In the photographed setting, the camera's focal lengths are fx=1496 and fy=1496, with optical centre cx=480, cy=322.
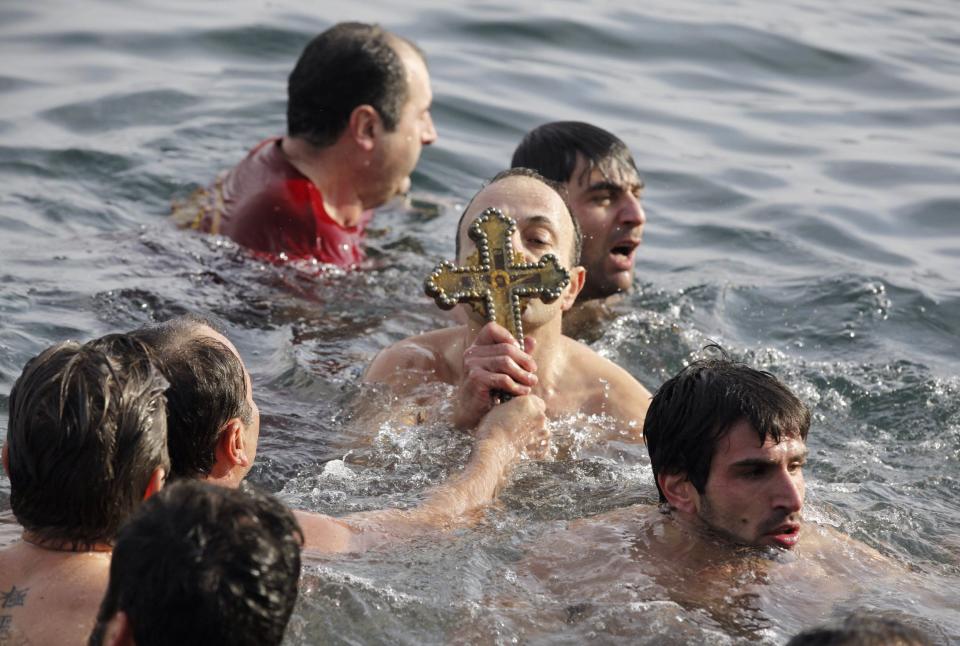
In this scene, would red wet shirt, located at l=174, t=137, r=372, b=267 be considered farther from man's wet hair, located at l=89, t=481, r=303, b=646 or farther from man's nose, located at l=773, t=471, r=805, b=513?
man's wet hair, located at l=89, t=481, r=303, b=646

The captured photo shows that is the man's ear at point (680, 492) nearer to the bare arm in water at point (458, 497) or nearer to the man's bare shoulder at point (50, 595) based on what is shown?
the bare arm in water at point (458, 497)

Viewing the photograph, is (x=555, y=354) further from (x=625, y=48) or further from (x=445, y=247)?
(x=625, y=48)

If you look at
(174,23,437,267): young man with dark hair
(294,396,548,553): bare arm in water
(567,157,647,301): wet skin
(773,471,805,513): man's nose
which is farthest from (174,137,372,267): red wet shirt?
(773,471,805,513): man's nose

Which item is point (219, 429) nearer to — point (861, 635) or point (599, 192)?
point (861, 635)

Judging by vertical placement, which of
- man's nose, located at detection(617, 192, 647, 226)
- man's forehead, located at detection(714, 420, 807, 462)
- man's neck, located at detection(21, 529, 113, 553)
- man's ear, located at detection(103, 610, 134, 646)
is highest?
man's ear, located at detection(103, 610, 134, 646)

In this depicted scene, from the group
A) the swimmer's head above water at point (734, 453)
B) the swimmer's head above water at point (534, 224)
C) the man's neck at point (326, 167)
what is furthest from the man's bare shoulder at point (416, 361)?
the man's neck at point (326, 167)

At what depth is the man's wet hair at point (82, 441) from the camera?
3713 mm

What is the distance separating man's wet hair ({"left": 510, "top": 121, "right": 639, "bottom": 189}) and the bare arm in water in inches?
91.7

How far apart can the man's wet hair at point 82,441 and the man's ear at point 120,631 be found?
73cm

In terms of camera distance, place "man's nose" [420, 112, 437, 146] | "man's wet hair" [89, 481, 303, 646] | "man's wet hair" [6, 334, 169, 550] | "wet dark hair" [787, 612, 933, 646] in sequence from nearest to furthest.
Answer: "man's wet hair" [89, 481, 303, 646], "wet dark hair" [787, 612, 933, 646], "man's wet hair" [6, 334, 169, 550], "man's nose" [420, 112, 437, 146]

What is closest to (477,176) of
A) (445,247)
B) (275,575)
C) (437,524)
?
(445,247)

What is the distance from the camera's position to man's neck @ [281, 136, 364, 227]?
345 inches

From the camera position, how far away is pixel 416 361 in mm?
6352

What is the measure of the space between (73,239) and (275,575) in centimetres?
589
